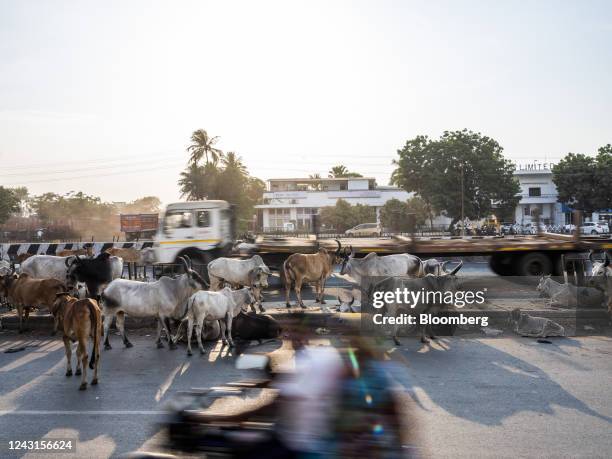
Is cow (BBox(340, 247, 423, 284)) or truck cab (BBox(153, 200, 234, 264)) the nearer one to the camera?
cow (BBox(340, 247, 423, 284))

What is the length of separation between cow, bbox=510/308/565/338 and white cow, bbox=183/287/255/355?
5.28 m

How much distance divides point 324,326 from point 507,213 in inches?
1709

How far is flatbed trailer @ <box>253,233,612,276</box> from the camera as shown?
17.5 m

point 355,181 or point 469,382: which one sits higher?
point 355,181

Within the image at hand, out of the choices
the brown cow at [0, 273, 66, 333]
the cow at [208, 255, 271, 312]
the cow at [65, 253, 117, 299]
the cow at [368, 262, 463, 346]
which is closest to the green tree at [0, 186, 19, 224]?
the cow at [65, 253, 117, 299]

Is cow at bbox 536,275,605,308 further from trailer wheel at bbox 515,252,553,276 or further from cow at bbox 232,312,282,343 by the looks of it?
cow at bbox 232,312,282,343

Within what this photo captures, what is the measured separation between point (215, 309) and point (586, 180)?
53485mm

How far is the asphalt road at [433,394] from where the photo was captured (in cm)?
585

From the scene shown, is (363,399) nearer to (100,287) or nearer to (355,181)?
(100,287)

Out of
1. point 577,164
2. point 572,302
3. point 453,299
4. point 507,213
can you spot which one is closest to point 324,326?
point 453,299

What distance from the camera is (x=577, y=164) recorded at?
55.0 m

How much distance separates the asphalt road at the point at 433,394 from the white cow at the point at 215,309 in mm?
432

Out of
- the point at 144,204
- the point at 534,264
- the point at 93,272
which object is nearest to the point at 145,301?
the point at 93,272

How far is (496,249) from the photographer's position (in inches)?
702
